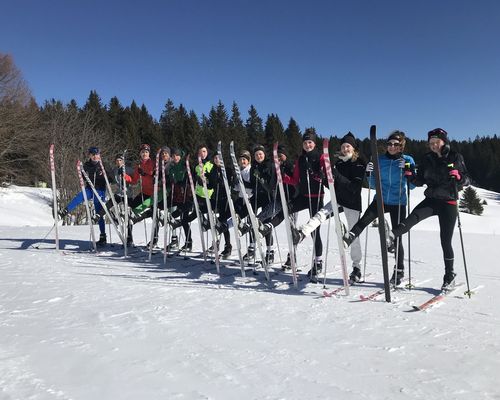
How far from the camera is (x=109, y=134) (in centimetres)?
3859

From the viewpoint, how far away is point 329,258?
7.99 metres

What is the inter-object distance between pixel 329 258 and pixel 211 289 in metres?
3.39

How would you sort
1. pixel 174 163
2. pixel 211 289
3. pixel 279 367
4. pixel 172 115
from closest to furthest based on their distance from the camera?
pixel 279 367
pixel 211 289
pixel 174 163
pixel 172 115

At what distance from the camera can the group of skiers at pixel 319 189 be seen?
5.04m

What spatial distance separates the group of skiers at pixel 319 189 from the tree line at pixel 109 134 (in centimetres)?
85

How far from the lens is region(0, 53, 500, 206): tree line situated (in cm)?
2491

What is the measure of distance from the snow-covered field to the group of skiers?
0.71m

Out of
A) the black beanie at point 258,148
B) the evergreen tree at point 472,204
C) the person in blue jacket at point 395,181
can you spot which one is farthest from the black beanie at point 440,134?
the evergreen tree at point 472,204

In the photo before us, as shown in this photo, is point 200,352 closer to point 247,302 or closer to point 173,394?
point 173,394

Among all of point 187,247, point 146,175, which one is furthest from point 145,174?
point 187,247

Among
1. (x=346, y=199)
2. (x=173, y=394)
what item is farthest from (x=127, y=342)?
(x=346, y=199)

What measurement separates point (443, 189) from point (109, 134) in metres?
37.6

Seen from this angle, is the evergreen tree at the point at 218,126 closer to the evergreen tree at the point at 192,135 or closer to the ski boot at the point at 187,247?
the evergreen tree at the point at 192,135

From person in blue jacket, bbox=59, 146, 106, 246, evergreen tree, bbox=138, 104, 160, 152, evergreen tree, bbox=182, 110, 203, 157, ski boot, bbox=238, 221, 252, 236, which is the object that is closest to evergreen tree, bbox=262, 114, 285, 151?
evergreen tree, bbox=182, 110, 203, 157
